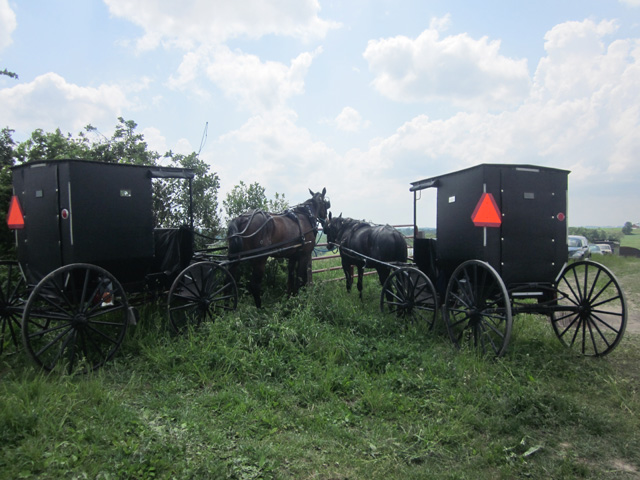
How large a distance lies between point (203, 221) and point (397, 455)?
266 inches

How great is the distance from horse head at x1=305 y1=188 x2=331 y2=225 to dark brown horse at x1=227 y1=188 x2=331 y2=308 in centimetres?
4

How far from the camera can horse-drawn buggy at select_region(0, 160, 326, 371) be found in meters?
4.20

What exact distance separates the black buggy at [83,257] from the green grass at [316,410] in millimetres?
370

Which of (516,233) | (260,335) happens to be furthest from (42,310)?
(516,233)

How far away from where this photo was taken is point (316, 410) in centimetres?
361

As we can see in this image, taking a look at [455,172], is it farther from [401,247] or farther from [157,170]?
[157,170]

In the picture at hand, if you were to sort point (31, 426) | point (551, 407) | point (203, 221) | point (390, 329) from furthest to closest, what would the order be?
point (203, 221) < point (390, 329) < point (551, 407) < point (31, 426)

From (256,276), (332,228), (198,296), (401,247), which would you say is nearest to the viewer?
(198,296)

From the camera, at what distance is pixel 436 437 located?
10.4 ft

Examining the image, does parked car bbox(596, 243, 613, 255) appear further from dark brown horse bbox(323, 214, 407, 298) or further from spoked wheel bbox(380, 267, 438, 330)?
spoked wheel bbox(380, 267, 438, 330)

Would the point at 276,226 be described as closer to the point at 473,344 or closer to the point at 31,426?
the point at 473,344

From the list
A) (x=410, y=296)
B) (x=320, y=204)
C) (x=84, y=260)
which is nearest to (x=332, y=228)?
(x=320, y=204)

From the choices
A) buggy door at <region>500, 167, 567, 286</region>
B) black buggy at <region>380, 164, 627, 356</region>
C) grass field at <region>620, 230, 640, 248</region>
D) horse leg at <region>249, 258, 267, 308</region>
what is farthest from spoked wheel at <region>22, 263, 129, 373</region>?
grass field at <region>620, 230, 640, 248</region>

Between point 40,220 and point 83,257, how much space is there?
0.67 m
